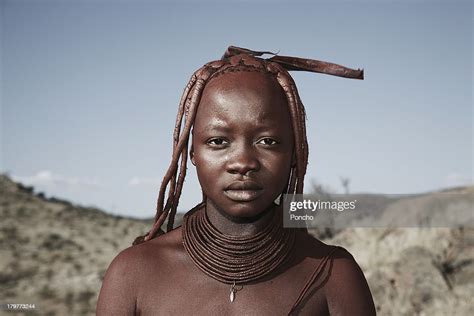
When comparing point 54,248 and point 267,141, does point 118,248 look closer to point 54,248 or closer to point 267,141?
point 54,248

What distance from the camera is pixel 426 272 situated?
34.0 ft

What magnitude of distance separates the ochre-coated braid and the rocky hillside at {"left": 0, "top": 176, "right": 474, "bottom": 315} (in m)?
2.42

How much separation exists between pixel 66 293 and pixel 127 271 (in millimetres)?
11227

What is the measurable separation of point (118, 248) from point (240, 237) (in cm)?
1673

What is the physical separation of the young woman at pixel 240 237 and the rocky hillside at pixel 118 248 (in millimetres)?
2354

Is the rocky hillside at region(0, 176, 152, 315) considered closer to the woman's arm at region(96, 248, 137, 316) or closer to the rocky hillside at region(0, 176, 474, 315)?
the rocky hillside at region(0, 176, 474, 315)

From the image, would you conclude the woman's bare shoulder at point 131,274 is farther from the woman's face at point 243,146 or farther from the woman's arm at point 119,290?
the woman's face at point 243,146

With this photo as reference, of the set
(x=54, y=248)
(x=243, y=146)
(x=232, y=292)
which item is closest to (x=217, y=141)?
(x=243, y=146)

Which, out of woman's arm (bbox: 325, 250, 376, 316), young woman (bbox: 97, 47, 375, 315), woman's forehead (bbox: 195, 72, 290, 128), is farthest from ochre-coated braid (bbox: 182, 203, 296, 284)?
woman's forehead (bbox: 195, 72, 290, 128)

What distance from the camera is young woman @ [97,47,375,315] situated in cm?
264

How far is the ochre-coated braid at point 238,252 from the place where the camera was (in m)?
2.71

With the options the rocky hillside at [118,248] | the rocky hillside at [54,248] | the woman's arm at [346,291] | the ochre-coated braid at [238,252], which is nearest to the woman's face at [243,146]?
the ochre-coated braid at [238,252]

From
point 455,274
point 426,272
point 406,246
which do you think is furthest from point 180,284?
point 406,246

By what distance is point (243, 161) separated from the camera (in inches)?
101
